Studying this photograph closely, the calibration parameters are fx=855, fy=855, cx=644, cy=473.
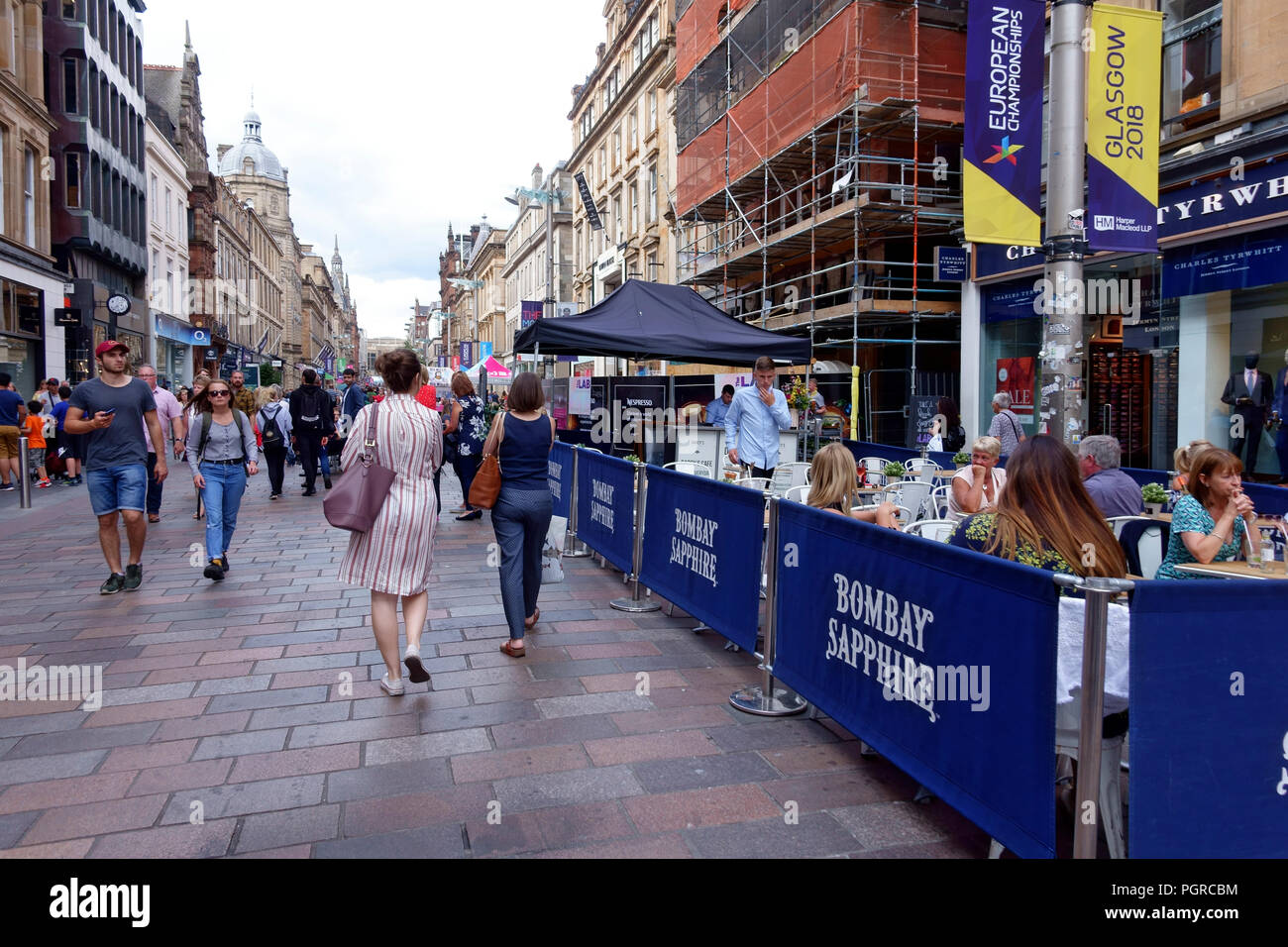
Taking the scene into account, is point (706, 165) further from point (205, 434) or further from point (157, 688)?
point (157, 688)

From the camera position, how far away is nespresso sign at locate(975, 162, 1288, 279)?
33.5 ft

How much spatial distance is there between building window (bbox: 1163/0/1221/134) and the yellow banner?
4528 mm

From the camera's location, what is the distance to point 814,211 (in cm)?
1792

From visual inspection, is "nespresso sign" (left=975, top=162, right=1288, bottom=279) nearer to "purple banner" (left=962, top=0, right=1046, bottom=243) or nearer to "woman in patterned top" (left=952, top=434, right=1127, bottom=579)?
"purple banner" (left=962, top=0, right=1046, bottom=243)

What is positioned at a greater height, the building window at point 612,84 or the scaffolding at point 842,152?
the building window at point 612,84

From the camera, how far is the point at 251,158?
92.6m

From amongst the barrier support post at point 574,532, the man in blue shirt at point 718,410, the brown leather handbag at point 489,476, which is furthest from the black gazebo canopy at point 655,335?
the brown leather handbag at point 489,476

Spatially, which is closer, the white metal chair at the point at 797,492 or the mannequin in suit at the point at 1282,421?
the white metal chair at the point at 797,492

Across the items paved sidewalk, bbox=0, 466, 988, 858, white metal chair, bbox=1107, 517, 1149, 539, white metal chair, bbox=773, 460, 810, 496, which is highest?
white metal chair, bbox=773, 460, 810, 496

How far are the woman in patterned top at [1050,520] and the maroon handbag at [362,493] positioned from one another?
300cm

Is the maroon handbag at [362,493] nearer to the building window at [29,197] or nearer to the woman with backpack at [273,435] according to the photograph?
the woman with backpack at [273,435]

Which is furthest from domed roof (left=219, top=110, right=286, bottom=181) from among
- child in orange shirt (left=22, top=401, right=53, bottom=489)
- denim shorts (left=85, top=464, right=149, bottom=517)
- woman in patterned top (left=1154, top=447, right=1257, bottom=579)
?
woman in patterned top (left=1154, top=447, right=1257, bottom=579)

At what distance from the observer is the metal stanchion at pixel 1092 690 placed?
2406 mm

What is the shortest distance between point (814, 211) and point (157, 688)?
633 inches
